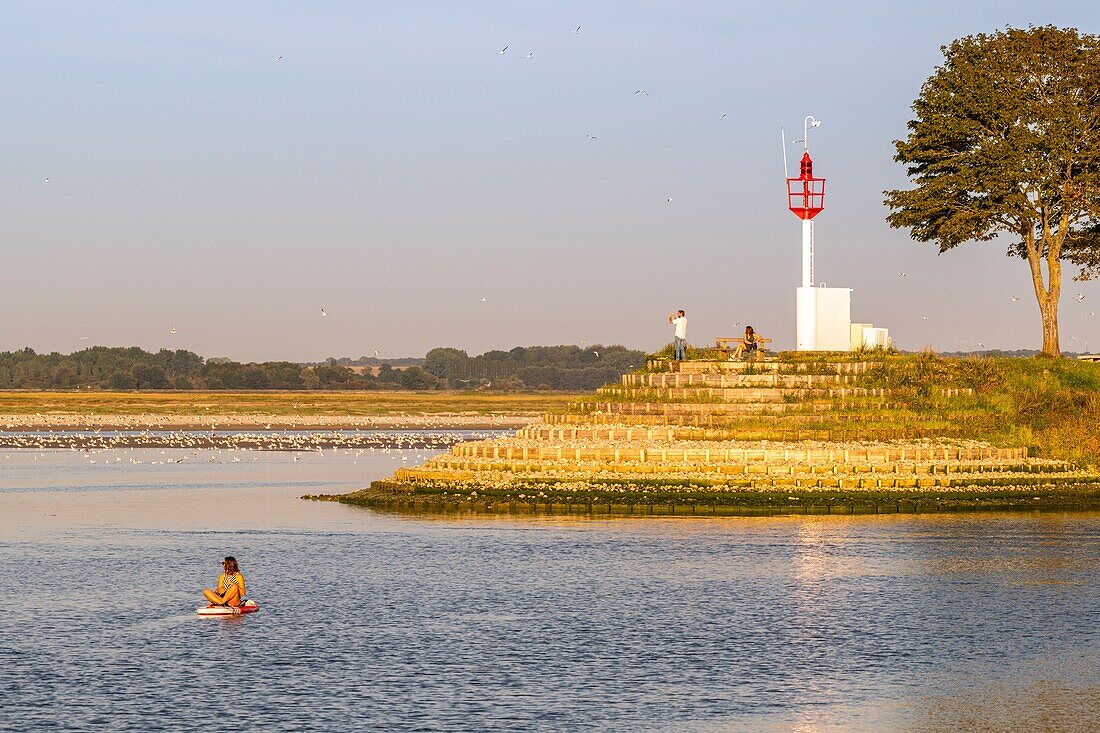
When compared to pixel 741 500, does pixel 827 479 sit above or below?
above

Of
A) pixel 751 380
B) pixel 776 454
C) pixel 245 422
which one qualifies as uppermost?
pixel 751 380

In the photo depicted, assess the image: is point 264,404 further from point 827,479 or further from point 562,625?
point 562,625

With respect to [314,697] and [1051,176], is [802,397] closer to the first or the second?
[1051,176]

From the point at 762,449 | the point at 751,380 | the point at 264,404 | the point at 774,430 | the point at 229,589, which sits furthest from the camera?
the point at 264,404

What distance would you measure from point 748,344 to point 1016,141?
16.9 metres

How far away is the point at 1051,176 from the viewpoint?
215ft

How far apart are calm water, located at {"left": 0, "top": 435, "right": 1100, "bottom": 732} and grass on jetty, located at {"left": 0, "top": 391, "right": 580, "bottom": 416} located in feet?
373

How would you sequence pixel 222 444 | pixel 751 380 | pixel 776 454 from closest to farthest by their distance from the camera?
pixel 776 454
pixel 751 380
pixel 222 444

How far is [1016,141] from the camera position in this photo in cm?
6519

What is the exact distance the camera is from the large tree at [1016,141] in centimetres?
6544

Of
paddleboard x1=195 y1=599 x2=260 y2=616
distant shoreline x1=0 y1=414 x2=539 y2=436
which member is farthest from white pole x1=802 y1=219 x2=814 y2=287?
distant shoreline x1=0 y1=414 x2=539 y2=436

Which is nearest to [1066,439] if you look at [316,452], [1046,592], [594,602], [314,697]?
[1046,592]

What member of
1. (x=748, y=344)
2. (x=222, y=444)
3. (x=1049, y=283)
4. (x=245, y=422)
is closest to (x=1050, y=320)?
(x=1049, y=283)

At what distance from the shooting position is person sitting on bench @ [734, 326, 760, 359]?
56.7m
